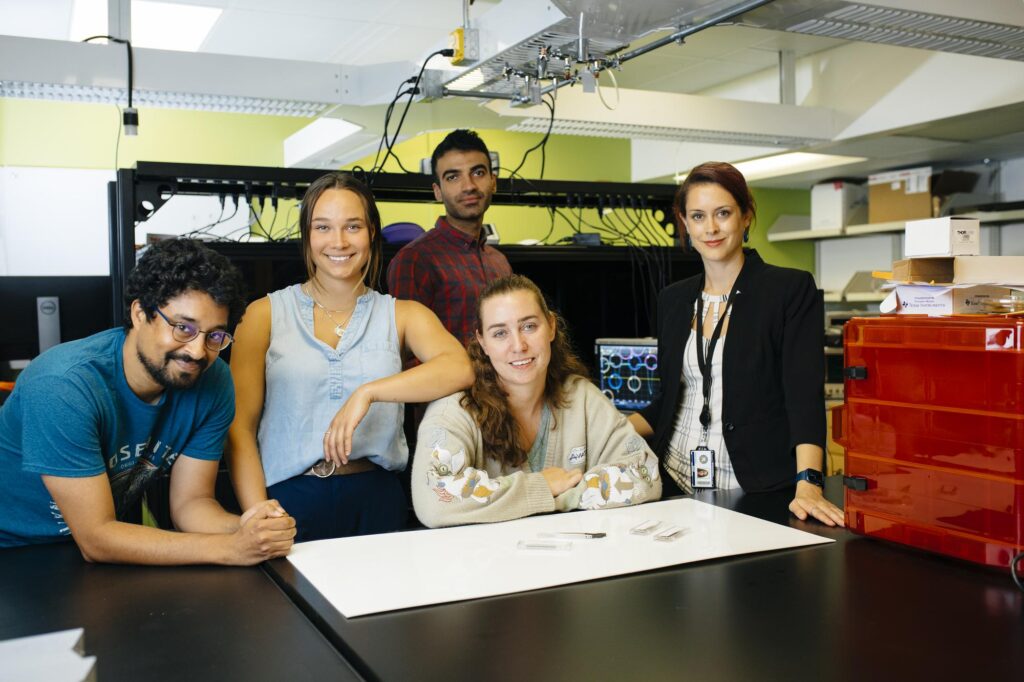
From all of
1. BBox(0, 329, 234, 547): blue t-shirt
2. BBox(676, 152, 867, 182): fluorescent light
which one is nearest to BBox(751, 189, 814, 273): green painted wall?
BBox(676, 152, 867, 182): fluorescent light

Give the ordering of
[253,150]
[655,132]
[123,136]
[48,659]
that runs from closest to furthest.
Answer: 1. [48,659]
2. [655,132]
3. [123,136]
4. [253,150]

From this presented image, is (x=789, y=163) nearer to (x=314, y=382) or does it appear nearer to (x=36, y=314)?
(x=36, y=314)

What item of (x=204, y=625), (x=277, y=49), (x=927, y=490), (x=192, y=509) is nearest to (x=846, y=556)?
(x=927, y=490)

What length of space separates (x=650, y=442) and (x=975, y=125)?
362cm

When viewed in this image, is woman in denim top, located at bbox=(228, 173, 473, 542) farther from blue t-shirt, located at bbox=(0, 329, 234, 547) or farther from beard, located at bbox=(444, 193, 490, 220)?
beard, located at bbox=(444, 193, 490, 220)

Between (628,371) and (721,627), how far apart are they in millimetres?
2145

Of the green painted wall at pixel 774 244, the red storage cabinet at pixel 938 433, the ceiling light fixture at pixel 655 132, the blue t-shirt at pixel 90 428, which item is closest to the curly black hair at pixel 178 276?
the blue t-shirt at pixel 90 428

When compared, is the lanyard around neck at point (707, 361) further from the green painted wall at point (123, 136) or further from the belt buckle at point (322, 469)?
the green painted wall at point (123, 136)

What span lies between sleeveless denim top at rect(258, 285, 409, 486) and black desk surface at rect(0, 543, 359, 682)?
45cm

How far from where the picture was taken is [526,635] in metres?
1.05

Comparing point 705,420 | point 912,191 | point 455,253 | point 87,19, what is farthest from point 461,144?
point 912,191

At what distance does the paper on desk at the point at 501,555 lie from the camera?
3.97 ft

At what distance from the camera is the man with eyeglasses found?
1.36 metres

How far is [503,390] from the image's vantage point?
6.07ft
